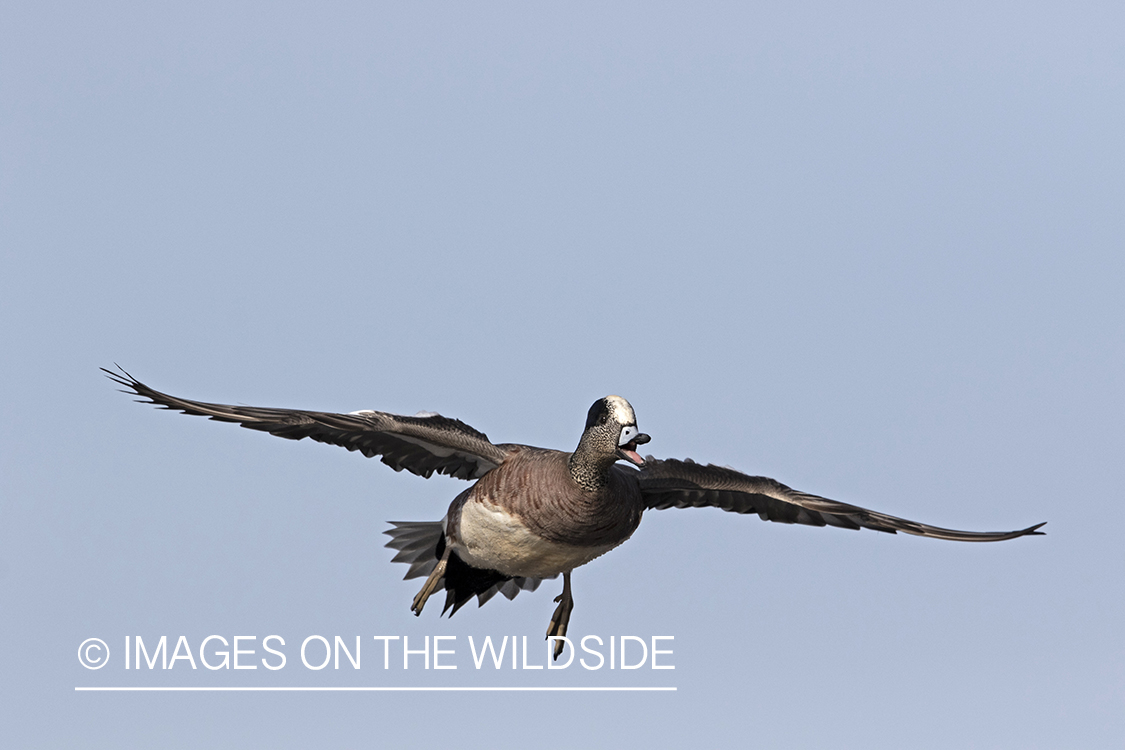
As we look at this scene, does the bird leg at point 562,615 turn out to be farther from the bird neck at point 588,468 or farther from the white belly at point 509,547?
the bird neck at point 588,468

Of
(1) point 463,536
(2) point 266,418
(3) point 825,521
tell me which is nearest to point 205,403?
(2) point 266,418

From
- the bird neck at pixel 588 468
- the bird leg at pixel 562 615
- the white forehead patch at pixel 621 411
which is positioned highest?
the white forehead patch at pixel 621 411

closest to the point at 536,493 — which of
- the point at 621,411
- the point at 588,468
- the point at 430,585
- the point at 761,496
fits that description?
the point at 588,468

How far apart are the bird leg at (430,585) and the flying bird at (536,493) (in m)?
0.01

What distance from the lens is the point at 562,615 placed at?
13.7m

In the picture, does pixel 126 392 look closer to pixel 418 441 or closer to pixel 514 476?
pixel 418 441

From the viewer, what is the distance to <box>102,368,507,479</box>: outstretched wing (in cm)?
1182

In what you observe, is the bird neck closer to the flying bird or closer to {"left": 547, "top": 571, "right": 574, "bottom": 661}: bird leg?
the flying bird

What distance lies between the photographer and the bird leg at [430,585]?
13.2 m

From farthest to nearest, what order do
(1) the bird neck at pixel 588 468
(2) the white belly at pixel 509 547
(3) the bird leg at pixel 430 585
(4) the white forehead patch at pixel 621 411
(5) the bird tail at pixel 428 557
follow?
1. (5) the bird tail at pixel 428 557
2. (3) the bird leg at pixel 430 585
3. (2) the white belly at pixel 509 547
4. (1) the bird neck at pixel 588 468
5. (4) the white forehead patch at pixel 621 411

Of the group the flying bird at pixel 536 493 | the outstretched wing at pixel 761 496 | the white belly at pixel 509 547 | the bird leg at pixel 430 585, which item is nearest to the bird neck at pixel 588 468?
the flying bird at pixel 536 493

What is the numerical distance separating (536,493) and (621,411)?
3.83 ft

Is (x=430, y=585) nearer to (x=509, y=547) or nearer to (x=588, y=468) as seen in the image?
(x=509, y=547)

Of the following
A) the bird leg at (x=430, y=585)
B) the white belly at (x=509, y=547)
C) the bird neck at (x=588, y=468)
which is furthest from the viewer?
the bird leg at (x=430, y=585)
